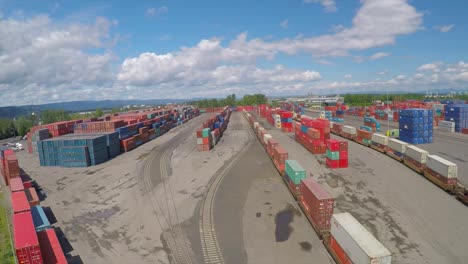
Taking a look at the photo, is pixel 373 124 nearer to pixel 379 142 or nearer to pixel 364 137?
pixel 364 137

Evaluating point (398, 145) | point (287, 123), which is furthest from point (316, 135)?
point (287, 123)

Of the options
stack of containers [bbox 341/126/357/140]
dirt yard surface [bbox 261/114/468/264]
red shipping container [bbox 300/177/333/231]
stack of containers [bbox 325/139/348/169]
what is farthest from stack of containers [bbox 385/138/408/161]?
red shipping container [bbox 300/177/333/231]

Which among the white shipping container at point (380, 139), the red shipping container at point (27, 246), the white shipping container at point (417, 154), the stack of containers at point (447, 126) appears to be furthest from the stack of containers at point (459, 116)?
the red shipping container at point (27, 246)

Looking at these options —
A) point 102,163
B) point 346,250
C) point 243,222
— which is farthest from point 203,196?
point 102,163

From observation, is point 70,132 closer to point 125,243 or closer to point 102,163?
point 102,163

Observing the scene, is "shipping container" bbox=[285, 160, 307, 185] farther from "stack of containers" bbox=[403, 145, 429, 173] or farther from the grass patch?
the grass patch

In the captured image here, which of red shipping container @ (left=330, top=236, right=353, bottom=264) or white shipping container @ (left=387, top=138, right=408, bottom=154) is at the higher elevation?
white shipping container @ (left=387, top=138, right=408, bottom=154)
